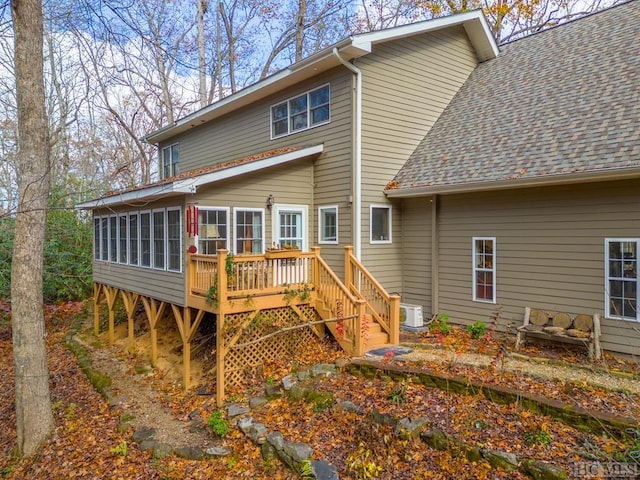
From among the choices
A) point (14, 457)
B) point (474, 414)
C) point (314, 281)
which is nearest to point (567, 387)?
point (474, 414)

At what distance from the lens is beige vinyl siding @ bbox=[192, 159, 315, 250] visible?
8805 mm

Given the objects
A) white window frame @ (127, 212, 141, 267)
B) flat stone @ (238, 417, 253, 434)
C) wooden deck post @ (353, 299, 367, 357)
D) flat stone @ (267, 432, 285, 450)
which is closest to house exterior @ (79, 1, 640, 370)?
white window frame @ (127, 212, 141, 267)

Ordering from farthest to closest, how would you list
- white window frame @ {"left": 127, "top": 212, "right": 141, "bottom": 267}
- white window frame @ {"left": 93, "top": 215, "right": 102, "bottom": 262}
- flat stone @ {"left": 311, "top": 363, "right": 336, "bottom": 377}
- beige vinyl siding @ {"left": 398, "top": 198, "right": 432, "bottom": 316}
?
white window frame @ {"left": 93, "top": 215, "right": 102, "bottom": 262}, white window frame @ {"left": 127, "top": 212, "right": 141, "bottom": 267}, beige vinyl siding @ {"left": 398, "top": 198, "right": 432, "bottom": 316}, flat stone @ {"left": 311, "top": 363, "right": 336, "bottom": 377}

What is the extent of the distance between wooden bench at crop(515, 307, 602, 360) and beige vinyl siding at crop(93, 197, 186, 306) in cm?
683

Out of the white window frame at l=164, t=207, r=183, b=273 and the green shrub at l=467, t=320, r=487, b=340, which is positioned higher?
the white window frame at l=164, t=207, r=183, b=273

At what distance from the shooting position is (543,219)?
327 inches

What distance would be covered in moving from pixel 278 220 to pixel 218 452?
5188 mm

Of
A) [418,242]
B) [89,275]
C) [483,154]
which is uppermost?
[483,154]

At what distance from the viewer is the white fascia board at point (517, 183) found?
23.0ft

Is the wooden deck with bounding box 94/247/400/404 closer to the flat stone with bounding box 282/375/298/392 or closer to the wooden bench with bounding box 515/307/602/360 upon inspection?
the flat stone with bounding box 282/375/298/392

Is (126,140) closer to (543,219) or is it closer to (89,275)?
(89,275)

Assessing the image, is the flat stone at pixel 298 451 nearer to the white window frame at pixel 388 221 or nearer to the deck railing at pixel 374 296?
the deck railing at pixel 374 296

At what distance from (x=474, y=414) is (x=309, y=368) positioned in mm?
3030

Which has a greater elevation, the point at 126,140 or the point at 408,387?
the point at 126,140
